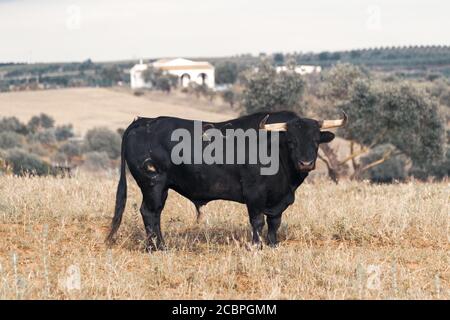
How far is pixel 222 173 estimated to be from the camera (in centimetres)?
937

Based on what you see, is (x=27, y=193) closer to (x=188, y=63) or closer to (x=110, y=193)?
(x=110, y=193)

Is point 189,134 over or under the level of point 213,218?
over

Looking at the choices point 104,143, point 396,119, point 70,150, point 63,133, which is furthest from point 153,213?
point 63,133

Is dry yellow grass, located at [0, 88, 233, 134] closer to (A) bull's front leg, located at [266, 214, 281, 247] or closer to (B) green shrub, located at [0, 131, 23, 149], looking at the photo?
(B) green shrub, located at [0, 131, 23, 149]

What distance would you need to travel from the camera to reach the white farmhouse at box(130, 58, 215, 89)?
388 feet

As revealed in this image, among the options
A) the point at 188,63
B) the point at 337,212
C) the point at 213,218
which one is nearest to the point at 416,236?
the point at 337,212

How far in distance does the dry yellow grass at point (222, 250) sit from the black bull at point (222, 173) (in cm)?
49

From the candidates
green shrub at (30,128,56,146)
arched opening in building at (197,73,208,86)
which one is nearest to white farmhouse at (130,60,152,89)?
arched opening in building at (197,73,208,86)

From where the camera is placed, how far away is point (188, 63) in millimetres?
136875

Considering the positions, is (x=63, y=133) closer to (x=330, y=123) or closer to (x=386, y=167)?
(x=386, y=167)

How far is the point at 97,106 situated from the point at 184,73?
32.7 metres

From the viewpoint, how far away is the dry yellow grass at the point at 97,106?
7838cm

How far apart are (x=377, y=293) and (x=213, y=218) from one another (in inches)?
173
